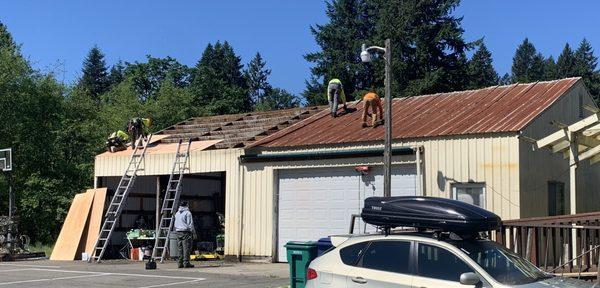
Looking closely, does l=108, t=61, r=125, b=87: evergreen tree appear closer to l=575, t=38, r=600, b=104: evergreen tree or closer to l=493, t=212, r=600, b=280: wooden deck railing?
l=575, t=38, r=600, b=104: evergreen tree

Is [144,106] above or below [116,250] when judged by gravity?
above

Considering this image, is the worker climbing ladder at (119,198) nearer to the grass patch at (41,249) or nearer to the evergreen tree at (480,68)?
the grass patch at (41,249)

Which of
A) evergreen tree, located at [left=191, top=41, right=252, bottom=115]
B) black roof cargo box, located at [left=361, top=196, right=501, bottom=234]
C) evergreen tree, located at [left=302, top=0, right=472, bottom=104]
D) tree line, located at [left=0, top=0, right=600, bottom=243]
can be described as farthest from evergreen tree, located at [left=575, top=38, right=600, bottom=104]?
black roof cargo box, located at [left=361, top=196, right=501, bottom=234]

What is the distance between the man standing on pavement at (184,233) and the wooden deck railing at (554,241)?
8471mm

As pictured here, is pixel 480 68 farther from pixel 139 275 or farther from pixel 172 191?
pixel 139 275

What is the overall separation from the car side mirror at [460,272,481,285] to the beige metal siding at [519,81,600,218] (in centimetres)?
1007

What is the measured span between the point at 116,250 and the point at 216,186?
5149 millimetres

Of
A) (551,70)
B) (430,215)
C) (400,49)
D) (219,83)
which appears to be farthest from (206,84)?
(430,215)

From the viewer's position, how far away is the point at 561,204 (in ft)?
63.6

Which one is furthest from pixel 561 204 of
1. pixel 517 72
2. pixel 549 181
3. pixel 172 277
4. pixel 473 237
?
pixel 517 72

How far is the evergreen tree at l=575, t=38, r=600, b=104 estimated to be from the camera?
6831cm

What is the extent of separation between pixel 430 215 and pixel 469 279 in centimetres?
115

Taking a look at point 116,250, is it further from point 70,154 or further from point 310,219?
point 70,154

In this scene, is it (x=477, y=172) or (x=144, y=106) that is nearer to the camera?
(x=477, y=172)
